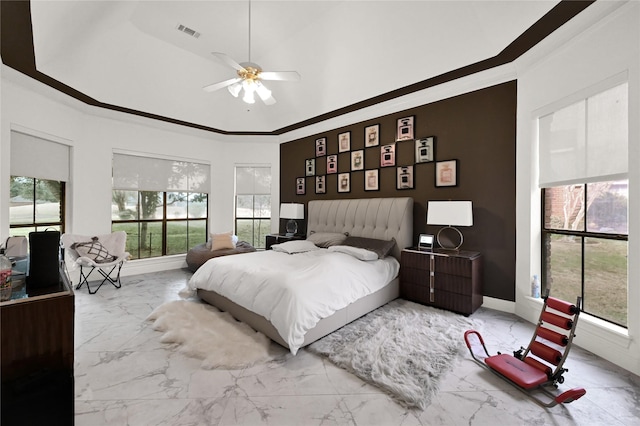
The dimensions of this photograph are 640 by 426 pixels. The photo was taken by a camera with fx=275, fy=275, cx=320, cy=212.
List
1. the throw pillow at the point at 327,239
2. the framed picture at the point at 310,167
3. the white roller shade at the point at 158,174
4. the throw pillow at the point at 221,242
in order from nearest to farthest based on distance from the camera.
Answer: the throw pillow at the point at 327,239 → the white roller shade at the point at 158,174 → the throw pillow at the point at 221,242 → the framed picture at the point at 310,167

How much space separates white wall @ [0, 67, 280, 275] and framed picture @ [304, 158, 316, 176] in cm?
88

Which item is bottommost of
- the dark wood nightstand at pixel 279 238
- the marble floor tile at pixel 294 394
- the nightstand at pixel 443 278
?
the marble floor tile at pixel 294 394

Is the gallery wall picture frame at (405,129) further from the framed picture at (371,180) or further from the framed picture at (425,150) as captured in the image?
the framed picture at (371,180)

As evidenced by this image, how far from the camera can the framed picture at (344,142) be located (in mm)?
4934

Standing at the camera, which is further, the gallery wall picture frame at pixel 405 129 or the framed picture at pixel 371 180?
the framed picture at pixel 371 180

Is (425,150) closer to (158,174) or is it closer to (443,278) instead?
(443,278)

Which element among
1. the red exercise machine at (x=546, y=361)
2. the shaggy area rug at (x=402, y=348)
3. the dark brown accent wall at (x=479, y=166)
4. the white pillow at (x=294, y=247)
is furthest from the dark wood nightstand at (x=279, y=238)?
the red exercise machine at (x=546, y=361)

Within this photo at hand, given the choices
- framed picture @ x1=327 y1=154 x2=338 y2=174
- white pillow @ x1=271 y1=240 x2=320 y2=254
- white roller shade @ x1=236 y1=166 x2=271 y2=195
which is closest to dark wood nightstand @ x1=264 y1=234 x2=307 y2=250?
white pillow @ x1=271 y1=240 x2=320 y2=254

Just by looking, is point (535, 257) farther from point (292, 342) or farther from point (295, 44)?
point (295, 44)

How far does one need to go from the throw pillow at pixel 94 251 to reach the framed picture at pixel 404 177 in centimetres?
460

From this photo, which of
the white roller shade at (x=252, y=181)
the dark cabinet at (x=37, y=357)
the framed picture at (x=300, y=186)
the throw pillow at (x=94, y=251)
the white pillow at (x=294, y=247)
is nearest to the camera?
the dark cabinet at (x=37, y=357)

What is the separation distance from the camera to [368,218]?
14.3 ft

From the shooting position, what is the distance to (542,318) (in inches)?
85.4

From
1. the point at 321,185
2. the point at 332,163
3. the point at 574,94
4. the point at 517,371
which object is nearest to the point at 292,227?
the point at 321,185
